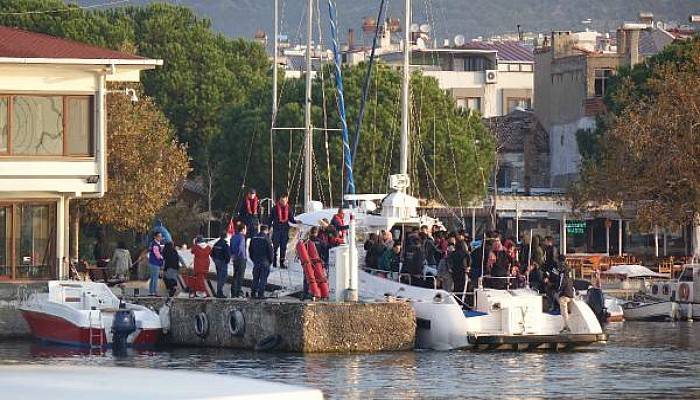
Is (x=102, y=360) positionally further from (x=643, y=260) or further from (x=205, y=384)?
(x=643, y=260)

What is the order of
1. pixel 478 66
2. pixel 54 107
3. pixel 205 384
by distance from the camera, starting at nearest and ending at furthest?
pixel 205 384 → pixel 54 107 → pixel 478 66

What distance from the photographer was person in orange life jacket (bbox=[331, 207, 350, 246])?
118 feet

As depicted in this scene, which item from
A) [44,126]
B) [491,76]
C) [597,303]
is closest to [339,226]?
[44,126]

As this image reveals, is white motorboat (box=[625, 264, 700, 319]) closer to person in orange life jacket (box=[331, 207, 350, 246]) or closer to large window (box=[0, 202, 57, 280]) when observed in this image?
person in orange life jacket (box=[331, 207, 350, 246])

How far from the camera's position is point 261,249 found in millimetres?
34031

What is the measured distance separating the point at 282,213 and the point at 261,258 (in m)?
2.48

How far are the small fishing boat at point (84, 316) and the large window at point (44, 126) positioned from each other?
3.96 meters

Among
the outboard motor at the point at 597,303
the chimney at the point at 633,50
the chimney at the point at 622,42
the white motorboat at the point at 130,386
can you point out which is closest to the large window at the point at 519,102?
the chimney at the point at 622,42

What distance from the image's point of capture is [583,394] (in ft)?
84.7

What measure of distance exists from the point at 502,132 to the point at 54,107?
62957mm

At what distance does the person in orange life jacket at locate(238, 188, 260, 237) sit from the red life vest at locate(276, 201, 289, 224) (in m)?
0.53

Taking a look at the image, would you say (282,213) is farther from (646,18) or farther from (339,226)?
(646,18)

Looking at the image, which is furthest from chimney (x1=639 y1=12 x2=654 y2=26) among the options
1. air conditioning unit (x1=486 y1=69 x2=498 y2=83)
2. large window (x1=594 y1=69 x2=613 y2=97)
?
large window (x1=594 y1=69 x2=613 y2=97)

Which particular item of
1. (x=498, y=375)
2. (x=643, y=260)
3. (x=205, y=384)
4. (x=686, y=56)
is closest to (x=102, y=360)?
(x=498, y=375)
